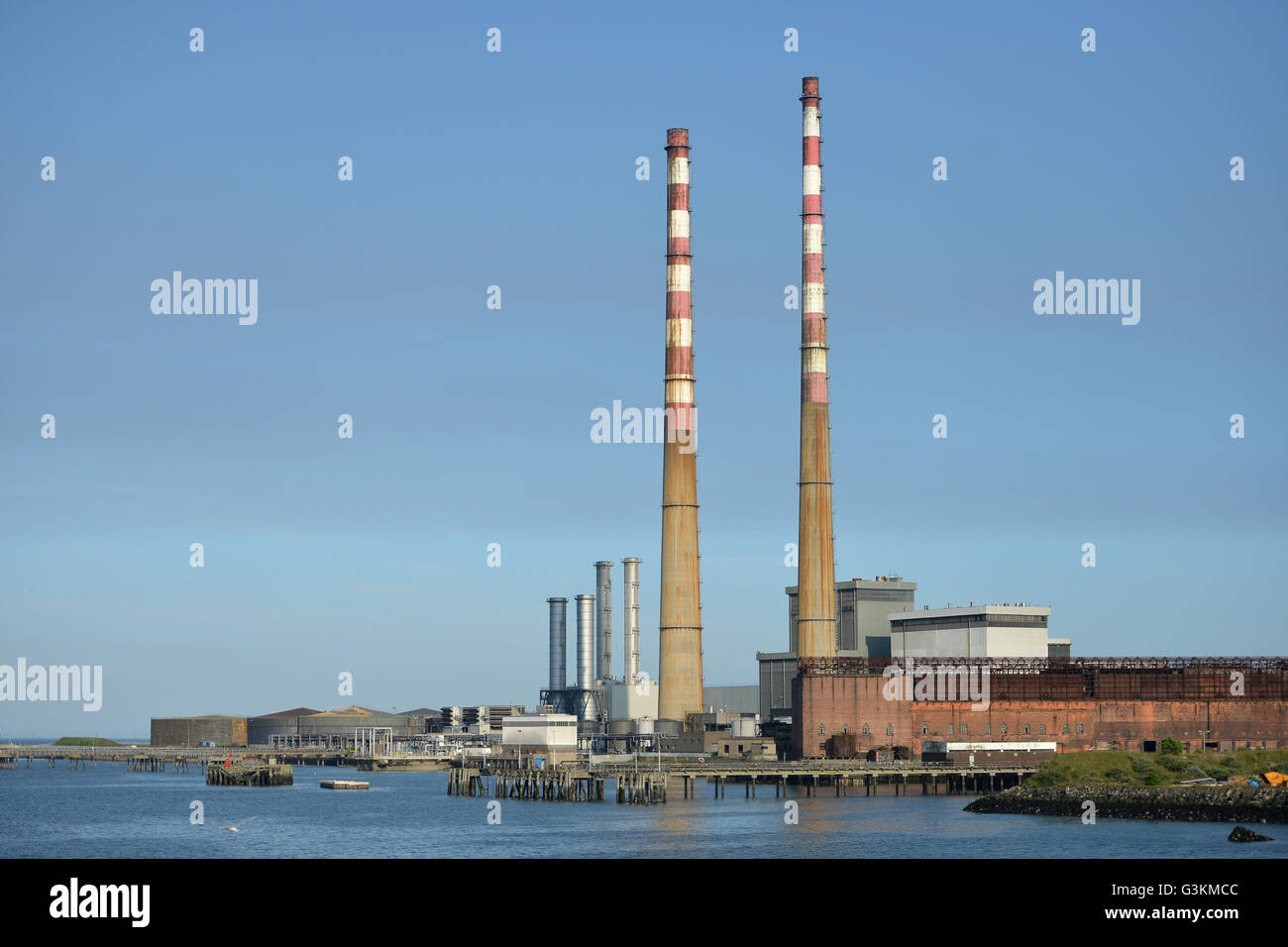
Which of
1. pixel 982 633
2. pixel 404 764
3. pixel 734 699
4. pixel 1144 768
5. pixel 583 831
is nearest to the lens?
pixel 583 831

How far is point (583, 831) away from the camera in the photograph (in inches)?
2689

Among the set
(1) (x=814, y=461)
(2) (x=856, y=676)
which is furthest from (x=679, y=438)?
(2) (x=856, y=676)

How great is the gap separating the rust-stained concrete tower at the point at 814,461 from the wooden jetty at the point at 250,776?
42999mm

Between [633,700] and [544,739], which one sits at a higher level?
[633,700]

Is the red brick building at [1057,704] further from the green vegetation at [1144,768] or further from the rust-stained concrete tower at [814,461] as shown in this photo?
the green vegetation at [1144,768]

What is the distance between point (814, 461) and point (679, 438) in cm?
932

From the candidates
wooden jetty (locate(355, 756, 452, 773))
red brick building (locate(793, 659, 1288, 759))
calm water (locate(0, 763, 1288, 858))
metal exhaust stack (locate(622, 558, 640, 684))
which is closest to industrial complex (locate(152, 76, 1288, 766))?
red brick building (locate(793, 659, 1288, 759))

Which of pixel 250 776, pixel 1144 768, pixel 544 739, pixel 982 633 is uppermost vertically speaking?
pixel 982 633

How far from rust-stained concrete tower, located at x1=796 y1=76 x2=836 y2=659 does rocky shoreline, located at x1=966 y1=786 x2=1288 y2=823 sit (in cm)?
2701

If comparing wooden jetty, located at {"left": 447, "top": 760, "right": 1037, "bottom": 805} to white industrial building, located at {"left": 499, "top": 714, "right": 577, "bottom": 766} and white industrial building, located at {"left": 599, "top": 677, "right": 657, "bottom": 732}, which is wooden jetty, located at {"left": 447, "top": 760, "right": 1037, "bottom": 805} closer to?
white industrial building, located at {"left": 499, "top": 714, "right": 577, "bottom": 766}

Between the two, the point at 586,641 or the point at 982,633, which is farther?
the point at 586,641

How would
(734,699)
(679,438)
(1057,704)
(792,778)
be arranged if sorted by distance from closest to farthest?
1. (792,778)
2. (1057,704)
3. (679,438)
4. (734,699)

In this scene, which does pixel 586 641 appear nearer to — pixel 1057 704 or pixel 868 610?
pixel 868 610

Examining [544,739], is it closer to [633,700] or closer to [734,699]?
[633,700]
